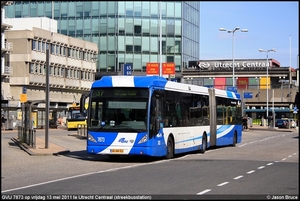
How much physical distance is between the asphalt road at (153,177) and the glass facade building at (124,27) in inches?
2536

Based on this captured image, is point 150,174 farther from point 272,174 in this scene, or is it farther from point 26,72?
point 26,72

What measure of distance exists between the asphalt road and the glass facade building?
211 ft

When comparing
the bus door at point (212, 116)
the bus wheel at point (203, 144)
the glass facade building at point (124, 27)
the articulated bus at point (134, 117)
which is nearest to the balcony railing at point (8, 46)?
the glass facade building at point (124, 27)

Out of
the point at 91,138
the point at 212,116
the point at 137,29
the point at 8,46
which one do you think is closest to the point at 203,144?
the point at 212,116

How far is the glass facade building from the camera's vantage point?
89062 mm

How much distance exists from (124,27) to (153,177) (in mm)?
73785

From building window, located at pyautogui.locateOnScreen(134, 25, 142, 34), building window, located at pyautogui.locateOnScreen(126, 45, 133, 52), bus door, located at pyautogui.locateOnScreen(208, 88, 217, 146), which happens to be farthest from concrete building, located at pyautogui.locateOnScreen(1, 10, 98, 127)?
bus door, located at pyautogui.locateOnScreen(208, 88, 217, 146)

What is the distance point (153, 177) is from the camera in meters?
17.5

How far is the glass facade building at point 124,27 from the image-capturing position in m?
89.1

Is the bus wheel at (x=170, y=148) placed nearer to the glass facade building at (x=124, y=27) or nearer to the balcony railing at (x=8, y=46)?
the balcony railing at (x=8, y=46)

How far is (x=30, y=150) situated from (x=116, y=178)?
12418mm

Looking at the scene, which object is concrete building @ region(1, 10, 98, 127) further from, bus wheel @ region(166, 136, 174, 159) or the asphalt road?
the asphalt road

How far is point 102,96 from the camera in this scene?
77.9 ft

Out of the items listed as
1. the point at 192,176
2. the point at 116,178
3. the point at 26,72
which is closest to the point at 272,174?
the point at 192,176
